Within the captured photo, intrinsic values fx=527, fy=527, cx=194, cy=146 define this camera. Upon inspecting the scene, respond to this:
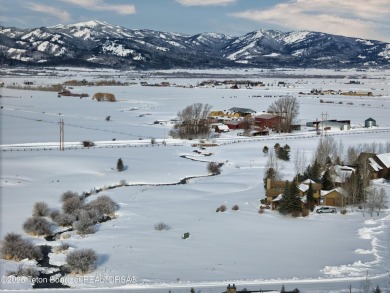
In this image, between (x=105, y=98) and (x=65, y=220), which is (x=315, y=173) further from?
(x=105, y=98)

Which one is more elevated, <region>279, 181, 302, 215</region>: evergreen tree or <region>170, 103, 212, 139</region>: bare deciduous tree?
<region>170, 103, 212, 139</region>: bare deciduous tree

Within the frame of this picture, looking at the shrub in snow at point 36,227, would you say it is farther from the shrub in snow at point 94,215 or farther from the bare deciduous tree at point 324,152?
the bare deciduous tree at point 324,152

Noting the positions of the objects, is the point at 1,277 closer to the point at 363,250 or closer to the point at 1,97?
the point at 363,250

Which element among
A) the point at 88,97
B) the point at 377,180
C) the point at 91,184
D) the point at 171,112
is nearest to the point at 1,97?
the point at 88,97

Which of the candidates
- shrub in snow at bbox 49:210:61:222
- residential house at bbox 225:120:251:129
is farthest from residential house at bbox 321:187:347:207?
residential house at bbox 225:120:251:129

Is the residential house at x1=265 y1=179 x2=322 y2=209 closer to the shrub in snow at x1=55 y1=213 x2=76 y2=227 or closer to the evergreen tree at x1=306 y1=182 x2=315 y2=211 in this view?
the evergreen tree at x1=306 y1=182 x2=315 y2=211

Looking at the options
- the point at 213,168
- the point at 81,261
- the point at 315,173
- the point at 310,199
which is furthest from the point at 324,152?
the point at 81,261
